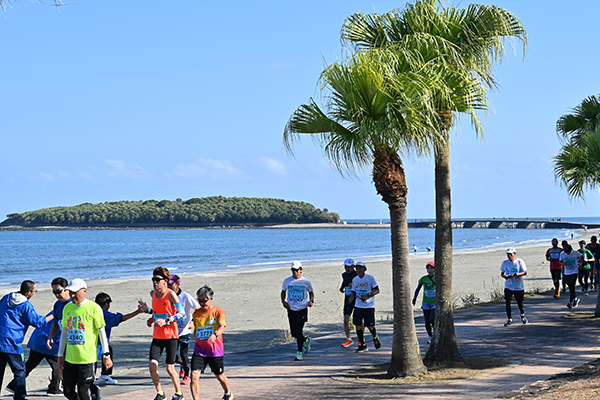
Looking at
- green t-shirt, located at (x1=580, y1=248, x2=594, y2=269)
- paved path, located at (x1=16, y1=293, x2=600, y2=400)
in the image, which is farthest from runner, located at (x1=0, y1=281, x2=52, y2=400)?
green t-shirt, located at (x1=580, y1=248, x2=594, y2=269)

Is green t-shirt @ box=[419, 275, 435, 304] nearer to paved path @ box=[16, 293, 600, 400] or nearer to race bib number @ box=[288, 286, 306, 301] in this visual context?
paved path @ box=[16, 293, 600, 400]

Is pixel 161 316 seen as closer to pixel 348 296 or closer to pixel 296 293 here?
pixel 296 293

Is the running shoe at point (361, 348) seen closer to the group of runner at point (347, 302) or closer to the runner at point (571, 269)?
the group of runner at point (347, 302)

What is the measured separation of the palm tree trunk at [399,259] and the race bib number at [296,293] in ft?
7.32

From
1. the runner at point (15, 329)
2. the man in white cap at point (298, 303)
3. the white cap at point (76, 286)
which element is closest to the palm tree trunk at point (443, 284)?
the man in white cap at point (298, 303)

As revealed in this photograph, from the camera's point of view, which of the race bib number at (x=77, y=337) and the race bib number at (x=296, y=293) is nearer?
the race bib number at (x=77, y=337)

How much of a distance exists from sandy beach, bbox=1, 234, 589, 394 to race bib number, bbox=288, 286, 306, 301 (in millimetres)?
2605

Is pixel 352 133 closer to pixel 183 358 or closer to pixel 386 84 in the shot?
pixel 386 84

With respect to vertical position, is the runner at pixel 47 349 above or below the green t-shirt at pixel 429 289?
below

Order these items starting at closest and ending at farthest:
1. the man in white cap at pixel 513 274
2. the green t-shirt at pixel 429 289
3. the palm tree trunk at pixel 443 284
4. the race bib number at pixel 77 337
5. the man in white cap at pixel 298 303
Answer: the race bib number at pixel 77 337 < the palm tree trunk at pixel 443 284 < the man in white cap at pixel 298 303 < the green t-shirt at pixel 429 289 < the man in white cap at pixel 513 274

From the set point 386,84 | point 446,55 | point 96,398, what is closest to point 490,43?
point 446,55

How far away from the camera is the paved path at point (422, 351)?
26.9 ft

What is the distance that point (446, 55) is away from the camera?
922 cm

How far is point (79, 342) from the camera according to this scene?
264 inches
